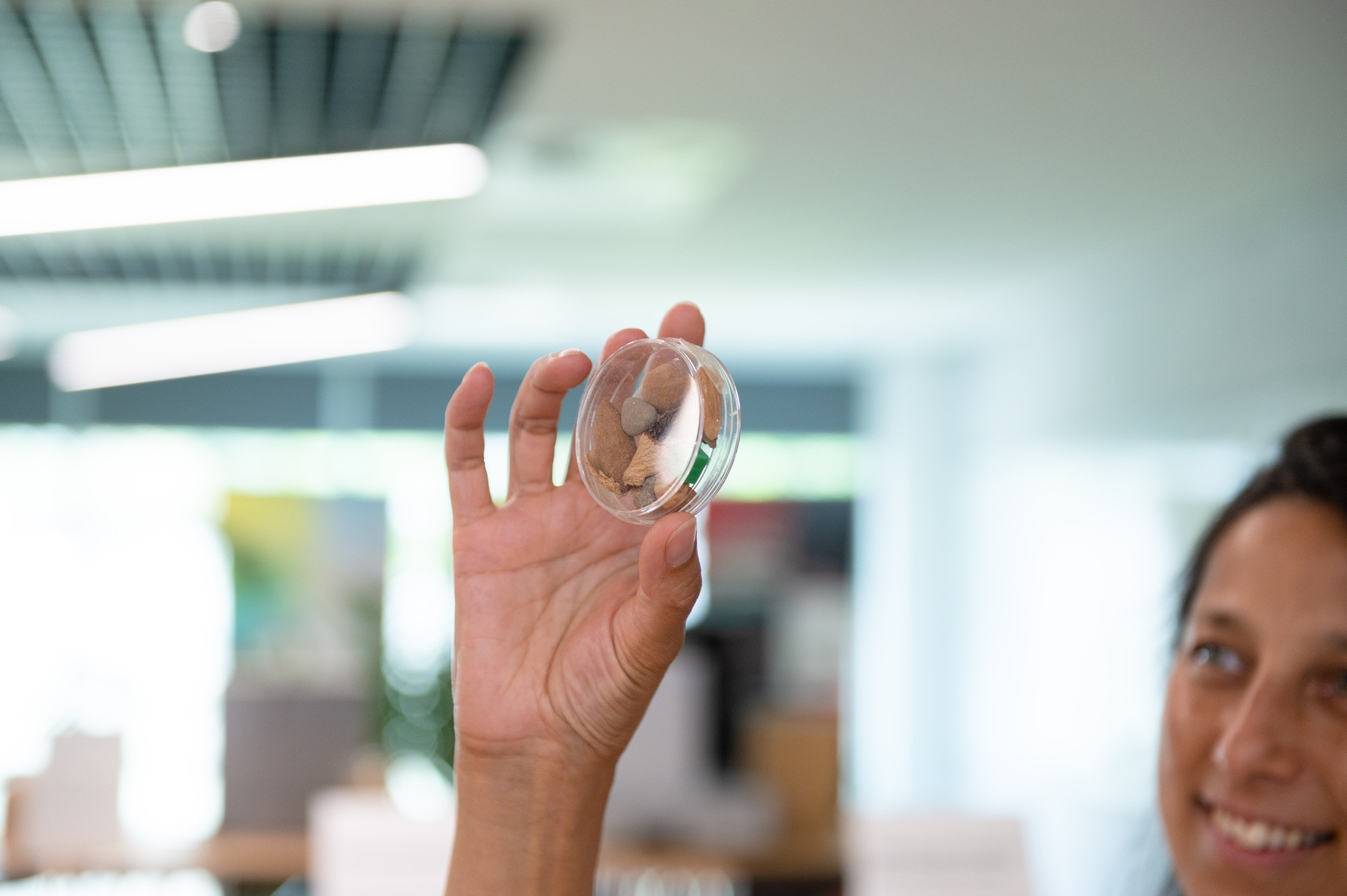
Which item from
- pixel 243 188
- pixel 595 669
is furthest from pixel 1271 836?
pixel 243 188

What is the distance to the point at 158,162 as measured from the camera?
3660mm

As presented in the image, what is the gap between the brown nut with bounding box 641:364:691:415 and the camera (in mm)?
986

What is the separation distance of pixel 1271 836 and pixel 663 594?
779 mm

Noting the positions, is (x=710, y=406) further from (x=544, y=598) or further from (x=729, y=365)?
(x=729, y=365)

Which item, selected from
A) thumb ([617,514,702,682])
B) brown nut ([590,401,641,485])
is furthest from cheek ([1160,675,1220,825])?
brown nut ([590,401,641,485])

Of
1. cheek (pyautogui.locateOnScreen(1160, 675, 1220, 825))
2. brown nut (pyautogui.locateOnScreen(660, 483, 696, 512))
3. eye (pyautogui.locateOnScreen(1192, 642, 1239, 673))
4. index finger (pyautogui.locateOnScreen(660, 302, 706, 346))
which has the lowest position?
cheek (pyautogui.locateOnScreen(1160, 675, 1220, 825))

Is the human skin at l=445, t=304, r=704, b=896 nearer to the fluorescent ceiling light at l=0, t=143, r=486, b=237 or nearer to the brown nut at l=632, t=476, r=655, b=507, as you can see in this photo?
the brown nut at l=632, t=476, r=655, b=507

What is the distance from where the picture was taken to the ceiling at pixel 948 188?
9.89ft

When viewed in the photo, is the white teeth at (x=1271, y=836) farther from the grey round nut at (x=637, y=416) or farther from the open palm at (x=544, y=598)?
the grey round nut at (x=637, y=416)

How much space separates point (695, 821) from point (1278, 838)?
2.94 metres

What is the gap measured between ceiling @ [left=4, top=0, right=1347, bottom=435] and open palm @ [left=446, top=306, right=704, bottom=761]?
6.50 ft

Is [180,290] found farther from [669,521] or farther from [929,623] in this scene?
[669,521]

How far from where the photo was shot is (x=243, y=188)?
3.78 metres

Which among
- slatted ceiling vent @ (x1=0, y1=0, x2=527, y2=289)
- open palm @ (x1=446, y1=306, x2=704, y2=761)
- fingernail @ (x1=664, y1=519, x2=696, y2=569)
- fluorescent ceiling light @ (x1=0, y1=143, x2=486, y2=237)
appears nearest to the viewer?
fingernail @ (x1=664, y1=519, x2=696, y2=569)
